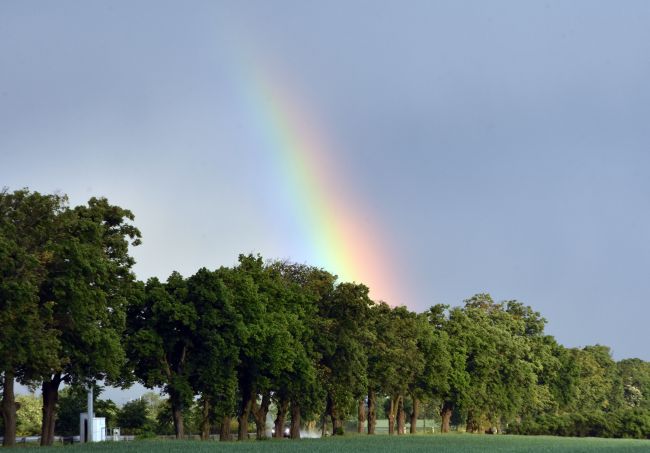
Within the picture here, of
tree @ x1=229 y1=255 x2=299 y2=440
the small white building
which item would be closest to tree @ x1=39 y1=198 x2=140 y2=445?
the small white building

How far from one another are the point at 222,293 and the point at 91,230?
16.9 meters

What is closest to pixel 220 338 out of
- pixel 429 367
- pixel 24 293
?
pixel 24 293

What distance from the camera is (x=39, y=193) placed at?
6366cm

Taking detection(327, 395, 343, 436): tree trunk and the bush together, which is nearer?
detection(327, 395, 343, 436): tree trunk

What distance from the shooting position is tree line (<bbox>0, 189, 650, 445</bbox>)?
60625 millimetres

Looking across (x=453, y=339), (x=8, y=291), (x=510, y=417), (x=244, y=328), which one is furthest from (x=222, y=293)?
(x=510, y=417)

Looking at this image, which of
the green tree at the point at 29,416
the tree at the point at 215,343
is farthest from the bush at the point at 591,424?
the tree at the point at 215,343

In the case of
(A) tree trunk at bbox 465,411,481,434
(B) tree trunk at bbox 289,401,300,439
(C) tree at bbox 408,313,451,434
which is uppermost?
(C) tree at bbox 408,313,451,434

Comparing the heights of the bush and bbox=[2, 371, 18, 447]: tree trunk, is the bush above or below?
below

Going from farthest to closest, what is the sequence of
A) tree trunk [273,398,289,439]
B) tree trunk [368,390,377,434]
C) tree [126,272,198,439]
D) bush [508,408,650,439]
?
bush [508,408,650,439] < tree trunk [368,390,377,434] < tree trunk [273,398,289,439] < tree [126,272,198,439]

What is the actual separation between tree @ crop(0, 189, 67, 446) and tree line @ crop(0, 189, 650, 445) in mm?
99

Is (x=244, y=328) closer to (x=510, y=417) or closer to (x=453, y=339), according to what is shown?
(x=453, y=339)

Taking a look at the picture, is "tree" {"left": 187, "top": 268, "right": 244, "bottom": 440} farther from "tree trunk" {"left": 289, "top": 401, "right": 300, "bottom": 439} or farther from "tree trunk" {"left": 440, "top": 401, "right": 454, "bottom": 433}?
"tree trunk" {"left": 440, "top": 401, "right": 454, "bottom": 433}

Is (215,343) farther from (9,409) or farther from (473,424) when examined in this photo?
(473,424)
